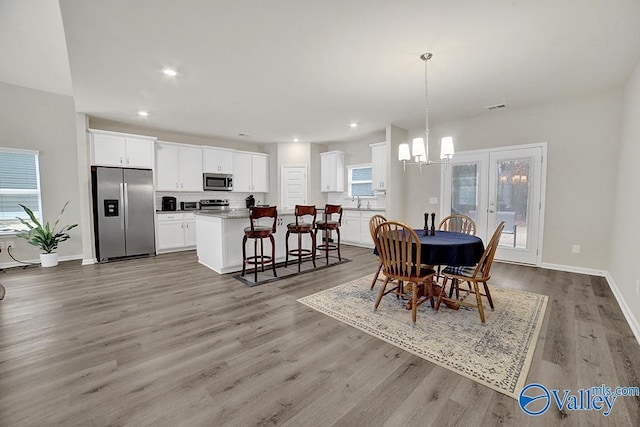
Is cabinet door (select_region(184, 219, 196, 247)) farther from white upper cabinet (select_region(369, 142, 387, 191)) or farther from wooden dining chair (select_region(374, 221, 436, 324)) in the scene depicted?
wooden dining chair (select_region(374, 221, 436, 324))

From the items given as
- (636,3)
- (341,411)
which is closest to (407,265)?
(341,411)

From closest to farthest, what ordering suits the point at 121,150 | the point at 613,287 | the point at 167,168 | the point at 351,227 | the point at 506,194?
the point at 613,287
the point at 506,194
the point at 121,150
the point at 167,168
the point at 351,227

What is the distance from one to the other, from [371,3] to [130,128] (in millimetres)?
5830

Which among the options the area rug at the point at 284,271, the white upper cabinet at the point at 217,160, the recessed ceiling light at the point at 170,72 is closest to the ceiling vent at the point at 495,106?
the area rug at the point at 284,271

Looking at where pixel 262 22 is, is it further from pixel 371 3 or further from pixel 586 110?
pixel 586 110

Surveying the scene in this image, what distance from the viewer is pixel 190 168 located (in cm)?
635

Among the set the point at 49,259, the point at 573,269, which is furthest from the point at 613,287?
the point at 49,259

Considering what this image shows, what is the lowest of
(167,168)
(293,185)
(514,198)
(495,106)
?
(514,198)

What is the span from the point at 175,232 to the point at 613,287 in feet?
24.2

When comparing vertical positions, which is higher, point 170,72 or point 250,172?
point 170,72

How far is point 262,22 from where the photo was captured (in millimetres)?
2361

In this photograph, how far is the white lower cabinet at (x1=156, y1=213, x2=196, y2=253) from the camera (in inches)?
227

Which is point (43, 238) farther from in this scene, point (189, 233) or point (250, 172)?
point (250, 172)

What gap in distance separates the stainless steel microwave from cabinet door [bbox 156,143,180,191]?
64 centimetres
